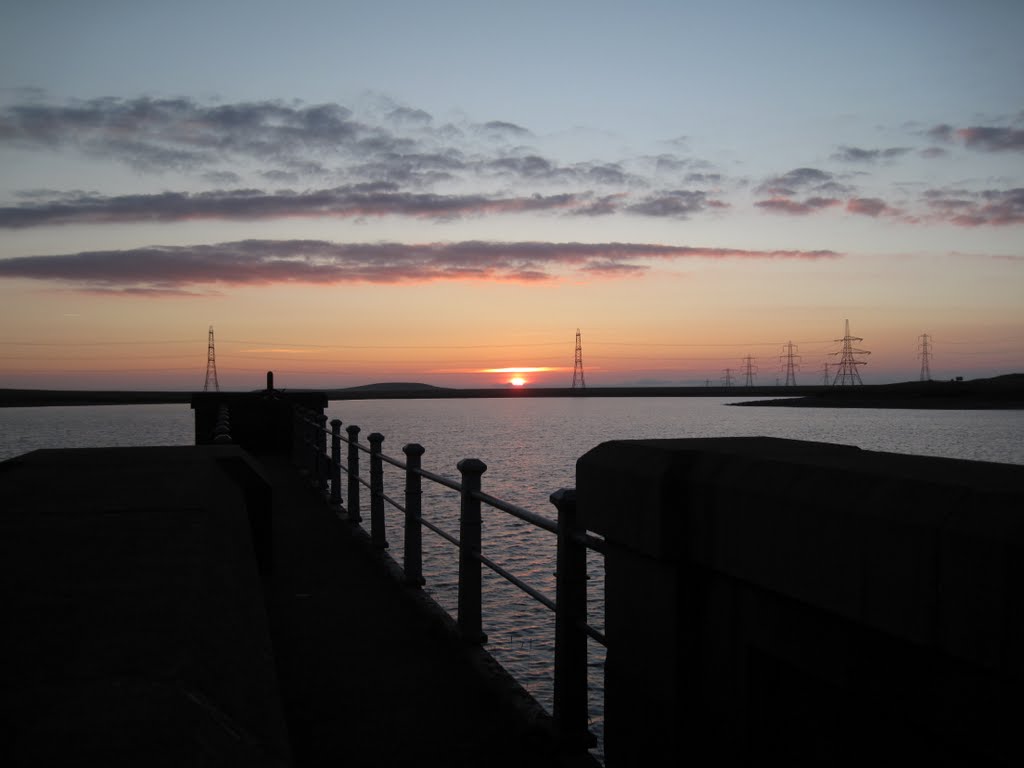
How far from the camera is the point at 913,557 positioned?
227 centimetres

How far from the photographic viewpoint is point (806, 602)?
269cm

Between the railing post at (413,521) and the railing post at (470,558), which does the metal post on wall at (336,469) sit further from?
the railing post at (470,558)

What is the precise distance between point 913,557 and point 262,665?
1.72 m

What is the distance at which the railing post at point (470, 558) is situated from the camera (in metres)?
7.04

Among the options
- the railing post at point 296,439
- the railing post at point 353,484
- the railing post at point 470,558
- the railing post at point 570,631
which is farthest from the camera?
the railing post at point 296,439

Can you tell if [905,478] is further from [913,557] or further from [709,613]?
[709,613]

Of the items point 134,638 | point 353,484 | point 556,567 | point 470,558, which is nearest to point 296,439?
point 353,484

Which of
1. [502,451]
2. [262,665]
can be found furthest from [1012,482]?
[502,451]

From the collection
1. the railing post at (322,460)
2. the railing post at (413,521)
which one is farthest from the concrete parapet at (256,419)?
the railing post at (413,521)

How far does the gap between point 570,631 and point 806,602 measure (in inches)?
104

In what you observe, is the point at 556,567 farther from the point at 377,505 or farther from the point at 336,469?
the point at 336,469

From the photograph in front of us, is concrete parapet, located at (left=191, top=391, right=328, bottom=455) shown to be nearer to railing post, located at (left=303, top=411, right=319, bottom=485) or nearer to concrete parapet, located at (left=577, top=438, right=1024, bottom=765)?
railing post, located at (left=303, top=411, right=319, bottom=485)

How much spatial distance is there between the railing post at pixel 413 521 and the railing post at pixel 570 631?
145 inches

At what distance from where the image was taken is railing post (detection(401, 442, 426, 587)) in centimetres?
891
